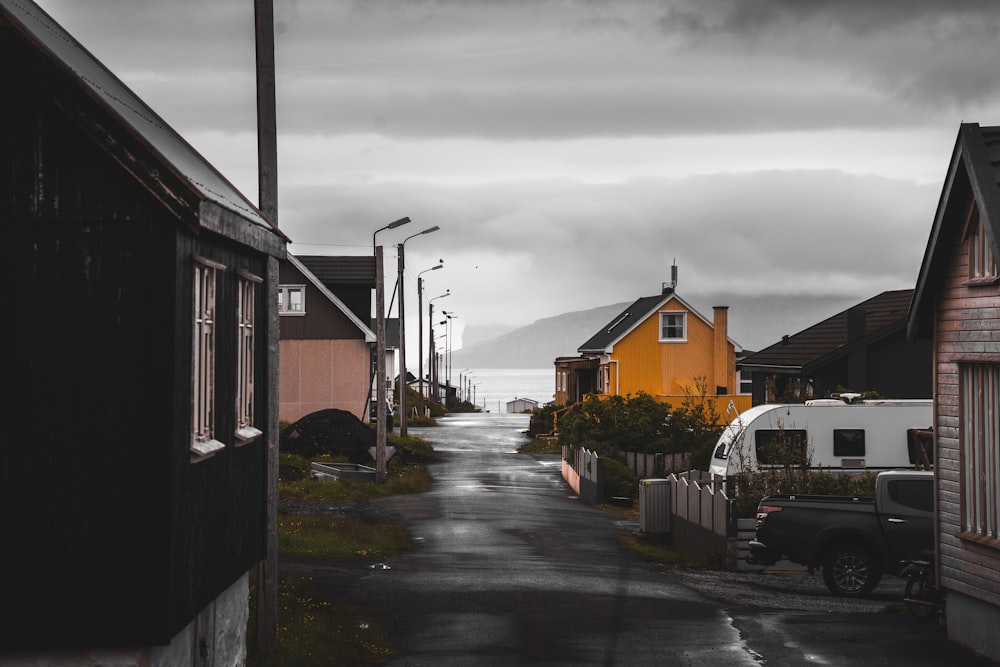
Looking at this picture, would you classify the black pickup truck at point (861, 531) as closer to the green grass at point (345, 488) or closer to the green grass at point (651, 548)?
the green grass at point (651, 548)

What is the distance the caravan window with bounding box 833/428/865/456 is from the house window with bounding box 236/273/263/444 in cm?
1699

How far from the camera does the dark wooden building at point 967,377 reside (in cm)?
1310

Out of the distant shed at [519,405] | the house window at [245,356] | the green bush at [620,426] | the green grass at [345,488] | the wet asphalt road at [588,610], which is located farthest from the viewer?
the distant shed at [519,405]

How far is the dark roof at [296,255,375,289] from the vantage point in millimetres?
56438

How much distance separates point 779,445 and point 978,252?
1135 cm

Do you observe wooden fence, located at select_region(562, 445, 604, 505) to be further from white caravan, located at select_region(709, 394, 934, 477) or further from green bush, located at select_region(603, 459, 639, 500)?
white caravan, located at select_region(709, 394, 934, 477)

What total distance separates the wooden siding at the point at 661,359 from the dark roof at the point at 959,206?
43.2m

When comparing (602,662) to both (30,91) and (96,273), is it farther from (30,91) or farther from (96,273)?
(30,91)

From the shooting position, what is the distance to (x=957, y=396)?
14078 mm

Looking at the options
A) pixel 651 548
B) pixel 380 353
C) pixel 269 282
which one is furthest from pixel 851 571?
pixel 380 353

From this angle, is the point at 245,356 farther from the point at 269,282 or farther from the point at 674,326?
the point at 674,326

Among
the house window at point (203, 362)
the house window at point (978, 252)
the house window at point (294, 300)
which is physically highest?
Result: the house window at point (294, 300)

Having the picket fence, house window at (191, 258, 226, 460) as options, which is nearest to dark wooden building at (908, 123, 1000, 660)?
the picket fence

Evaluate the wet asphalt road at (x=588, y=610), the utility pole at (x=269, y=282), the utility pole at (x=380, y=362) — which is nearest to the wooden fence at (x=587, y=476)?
the utility pole at (x=380, y=362)
